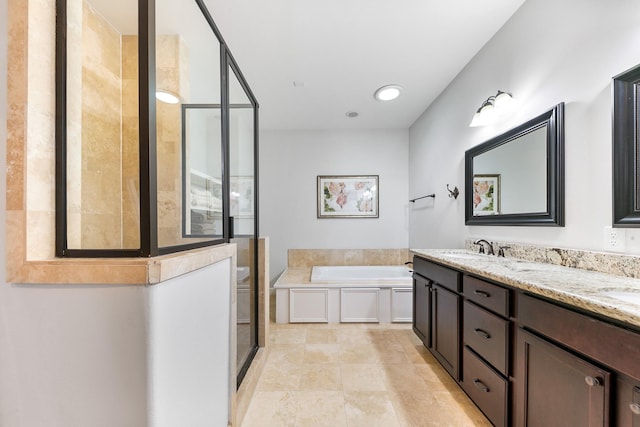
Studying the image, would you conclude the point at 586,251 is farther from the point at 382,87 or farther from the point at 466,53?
the point at 382,87

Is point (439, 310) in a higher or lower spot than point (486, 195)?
lower

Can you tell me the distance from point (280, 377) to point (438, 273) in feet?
4.76

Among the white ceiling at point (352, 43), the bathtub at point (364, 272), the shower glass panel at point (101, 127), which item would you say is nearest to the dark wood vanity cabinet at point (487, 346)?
the shower glass panel at point (101, 127)

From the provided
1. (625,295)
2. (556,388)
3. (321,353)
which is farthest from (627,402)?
(321,353)

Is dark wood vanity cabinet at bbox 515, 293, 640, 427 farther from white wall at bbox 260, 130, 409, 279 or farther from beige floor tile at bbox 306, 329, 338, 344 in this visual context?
white wall at bbox 260, 130, 409, 279

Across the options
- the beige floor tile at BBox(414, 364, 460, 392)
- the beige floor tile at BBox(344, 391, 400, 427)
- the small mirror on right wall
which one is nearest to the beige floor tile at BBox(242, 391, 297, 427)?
the beige floor tile at BBox(344, 391, 400, 427)

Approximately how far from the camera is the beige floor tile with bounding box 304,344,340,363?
2250 millimetres

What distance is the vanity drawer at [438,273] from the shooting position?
1.74m

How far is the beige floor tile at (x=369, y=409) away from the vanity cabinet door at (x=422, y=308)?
25.1 inches

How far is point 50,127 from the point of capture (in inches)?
33.0

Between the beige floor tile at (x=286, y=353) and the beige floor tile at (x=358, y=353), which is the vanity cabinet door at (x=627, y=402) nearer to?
the beige floor tile at (x=358, y=353)

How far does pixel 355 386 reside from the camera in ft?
Answer: 6.24

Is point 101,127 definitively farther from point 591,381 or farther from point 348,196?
point 348,196

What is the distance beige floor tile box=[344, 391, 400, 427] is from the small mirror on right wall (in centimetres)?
160
